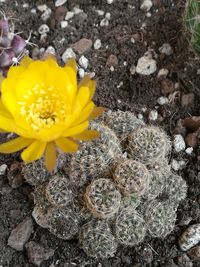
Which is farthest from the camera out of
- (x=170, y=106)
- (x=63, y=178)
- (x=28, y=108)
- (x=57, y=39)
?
(x=57, y=39)

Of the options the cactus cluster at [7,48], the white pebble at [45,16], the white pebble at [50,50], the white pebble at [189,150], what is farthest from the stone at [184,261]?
the white pebble at [45,16]

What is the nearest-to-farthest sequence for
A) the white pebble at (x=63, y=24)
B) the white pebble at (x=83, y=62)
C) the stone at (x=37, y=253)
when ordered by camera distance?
1. the stone at (x=37, y=253)
2. the white pebble at (x=83, y=62)
3. the white pebble at (x=63, y=24)

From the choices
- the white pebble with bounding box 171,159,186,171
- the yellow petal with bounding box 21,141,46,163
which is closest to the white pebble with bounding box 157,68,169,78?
the white pebble with bounding box 171,159,186,171

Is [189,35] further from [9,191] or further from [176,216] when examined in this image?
[9,191]

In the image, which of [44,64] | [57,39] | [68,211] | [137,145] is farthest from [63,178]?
[57,39]

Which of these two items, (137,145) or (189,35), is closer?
(137,145)

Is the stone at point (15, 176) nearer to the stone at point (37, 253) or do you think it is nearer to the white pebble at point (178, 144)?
the stone at point (37, 253)
